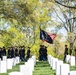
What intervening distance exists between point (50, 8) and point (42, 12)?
13.1ft

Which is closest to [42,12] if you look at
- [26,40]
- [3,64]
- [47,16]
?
[47,16]

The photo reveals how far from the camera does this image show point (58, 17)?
176ft

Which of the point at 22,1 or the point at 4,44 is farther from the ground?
the point at 22,1

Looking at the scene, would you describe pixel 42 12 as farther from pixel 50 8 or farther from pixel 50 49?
pixel 50 49

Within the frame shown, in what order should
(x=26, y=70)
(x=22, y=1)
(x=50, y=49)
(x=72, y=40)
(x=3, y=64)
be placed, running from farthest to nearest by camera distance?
(x=50, y=49), (x=72, y=40), (x=22, y=1), (x=3, y=64), (x=26, y=70)

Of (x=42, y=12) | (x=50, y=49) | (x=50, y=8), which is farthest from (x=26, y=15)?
(x=50, y=49)

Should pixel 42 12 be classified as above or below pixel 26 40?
above

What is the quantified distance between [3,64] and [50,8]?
3313 cm

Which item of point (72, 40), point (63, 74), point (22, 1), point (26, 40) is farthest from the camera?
point (26, 40)

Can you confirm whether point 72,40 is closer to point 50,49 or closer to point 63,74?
point 50,49

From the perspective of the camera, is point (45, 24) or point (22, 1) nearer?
point (22, 1)

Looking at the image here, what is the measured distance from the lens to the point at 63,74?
13805mm

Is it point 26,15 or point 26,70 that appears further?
point 26,15

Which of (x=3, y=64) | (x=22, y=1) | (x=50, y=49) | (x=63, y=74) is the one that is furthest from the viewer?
(x=50, y=49)
